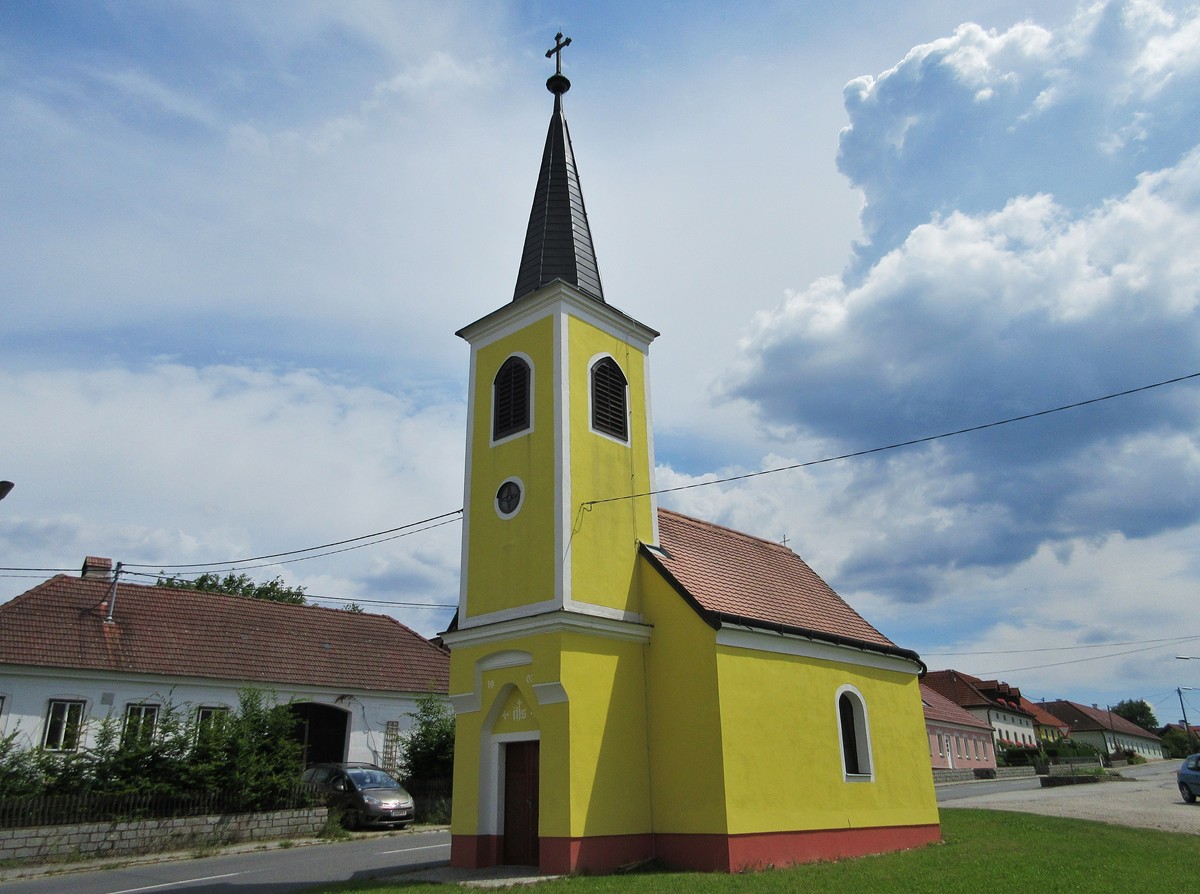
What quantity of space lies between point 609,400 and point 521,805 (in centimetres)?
767

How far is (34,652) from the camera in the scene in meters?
22.8

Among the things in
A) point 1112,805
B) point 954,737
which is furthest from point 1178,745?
point 1112,805

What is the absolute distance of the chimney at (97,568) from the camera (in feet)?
89.0

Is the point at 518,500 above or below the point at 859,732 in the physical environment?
above

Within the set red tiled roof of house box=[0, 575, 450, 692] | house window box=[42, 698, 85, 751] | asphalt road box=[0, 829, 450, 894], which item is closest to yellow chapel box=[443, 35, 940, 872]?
asphalt road box=[0, 829, 450, 894]

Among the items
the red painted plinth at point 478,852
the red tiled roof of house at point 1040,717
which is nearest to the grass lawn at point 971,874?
the red painted plinth at point 478,852

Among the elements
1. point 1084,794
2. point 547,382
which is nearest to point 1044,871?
point 547,382

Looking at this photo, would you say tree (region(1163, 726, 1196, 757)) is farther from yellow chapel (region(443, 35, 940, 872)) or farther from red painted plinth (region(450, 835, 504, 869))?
red painted plinth (region(450, 835, 504, 869))

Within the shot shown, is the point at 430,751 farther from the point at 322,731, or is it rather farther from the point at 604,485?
the point at 604,485

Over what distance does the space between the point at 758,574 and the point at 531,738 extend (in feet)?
23.2

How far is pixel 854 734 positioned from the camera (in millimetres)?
17594

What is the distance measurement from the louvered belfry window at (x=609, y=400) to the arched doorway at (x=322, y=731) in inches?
668

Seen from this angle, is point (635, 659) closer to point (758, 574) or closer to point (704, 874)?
point (704, 874)

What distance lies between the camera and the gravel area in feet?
68.5
